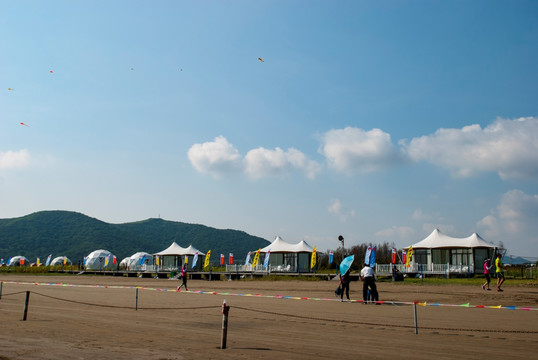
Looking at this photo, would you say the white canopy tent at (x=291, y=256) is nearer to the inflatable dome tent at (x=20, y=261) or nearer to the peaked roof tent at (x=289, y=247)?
the peaked roof tent at (x=289, y=247)

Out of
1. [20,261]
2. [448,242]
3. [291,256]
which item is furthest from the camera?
[20,261]

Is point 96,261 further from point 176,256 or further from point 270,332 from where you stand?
point 270,332

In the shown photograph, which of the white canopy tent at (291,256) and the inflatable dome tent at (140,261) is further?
the inflatable dome tent at (140,261)

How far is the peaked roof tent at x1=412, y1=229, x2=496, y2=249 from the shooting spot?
43250 millimetres

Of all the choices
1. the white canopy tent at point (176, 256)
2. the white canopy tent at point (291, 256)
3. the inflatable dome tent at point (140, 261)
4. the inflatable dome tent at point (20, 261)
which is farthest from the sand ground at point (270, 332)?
the inflatable dome tent at point (20, 261)

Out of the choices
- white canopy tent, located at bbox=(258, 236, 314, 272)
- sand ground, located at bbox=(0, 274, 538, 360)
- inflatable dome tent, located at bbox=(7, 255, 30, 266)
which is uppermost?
white canopy tent, located at bbox=(258, 236, 314, 272)

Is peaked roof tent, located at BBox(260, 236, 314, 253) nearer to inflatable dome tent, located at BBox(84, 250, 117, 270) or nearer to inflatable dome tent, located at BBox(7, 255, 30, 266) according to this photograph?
inflatable dome tent, located at BBox(84, 250, 117, 270)

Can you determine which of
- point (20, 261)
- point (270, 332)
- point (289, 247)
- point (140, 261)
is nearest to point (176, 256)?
point (140, 261)

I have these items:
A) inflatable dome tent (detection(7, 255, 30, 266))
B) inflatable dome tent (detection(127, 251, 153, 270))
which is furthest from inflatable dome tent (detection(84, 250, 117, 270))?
inflatable dome tent (detection(7, 255, 30, 266))

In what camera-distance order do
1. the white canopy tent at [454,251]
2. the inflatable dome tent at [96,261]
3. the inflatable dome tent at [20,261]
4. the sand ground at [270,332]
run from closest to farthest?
the sand ground at [270,332], the white canopy tent at [454,251], the inflatable dome tent at [96,261], the inflatable dome tent at [20,261]

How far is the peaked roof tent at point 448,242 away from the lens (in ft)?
142

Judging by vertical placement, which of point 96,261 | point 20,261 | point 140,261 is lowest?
point 20,261

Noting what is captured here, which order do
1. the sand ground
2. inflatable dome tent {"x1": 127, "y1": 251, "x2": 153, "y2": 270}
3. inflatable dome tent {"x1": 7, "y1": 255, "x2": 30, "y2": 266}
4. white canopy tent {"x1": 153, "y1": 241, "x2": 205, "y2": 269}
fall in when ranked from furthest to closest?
inflatable dome tent {"x1": 7, "y1": 255, "x2": 30, "y2": 266} → inflatable dome tent {"x1": 127, "y1": 251, "x2": 153, "y2": 270} → white canopy tent {"x1": 153, "y1": 241, "x2": 205, "y2": 269} → the sand ground

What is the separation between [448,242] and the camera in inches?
1753
